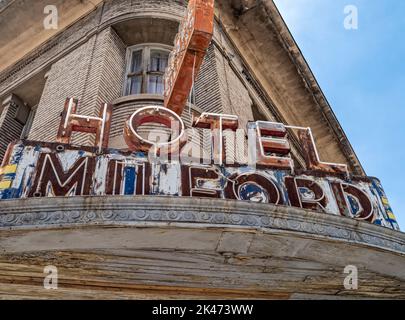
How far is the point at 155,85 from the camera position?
31.7ft

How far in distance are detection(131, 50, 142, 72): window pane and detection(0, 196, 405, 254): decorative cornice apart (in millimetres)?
6183

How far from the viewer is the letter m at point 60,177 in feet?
15.5

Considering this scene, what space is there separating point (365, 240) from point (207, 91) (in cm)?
537

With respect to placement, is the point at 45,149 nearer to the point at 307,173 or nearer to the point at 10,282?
the point at 10,282

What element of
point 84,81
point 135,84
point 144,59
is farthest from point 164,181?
point 144,59

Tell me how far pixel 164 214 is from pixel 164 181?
57cm

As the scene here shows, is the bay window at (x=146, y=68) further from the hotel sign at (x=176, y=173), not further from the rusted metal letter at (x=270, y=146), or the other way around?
the rusted metal letter at (x=270, y=146)

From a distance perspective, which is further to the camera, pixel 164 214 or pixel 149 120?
pixel 149 120

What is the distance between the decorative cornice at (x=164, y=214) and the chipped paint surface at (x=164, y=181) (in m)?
0.29

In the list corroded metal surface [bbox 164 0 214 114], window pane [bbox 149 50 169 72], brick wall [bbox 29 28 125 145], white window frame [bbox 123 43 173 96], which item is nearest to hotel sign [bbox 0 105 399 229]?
corroded metal surface [bbox 164 0 214 114]

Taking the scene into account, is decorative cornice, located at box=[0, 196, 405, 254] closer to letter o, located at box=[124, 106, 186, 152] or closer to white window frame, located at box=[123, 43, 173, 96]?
letter o, located at box=[124, 106, 186, 152]

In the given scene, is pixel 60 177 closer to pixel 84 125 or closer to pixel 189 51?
pixel 84 125

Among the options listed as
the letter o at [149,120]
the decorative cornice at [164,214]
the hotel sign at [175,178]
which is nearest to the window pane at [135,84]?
the letter o at [149,120]

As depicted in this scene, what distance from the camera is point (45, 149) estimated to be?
5137 mm
